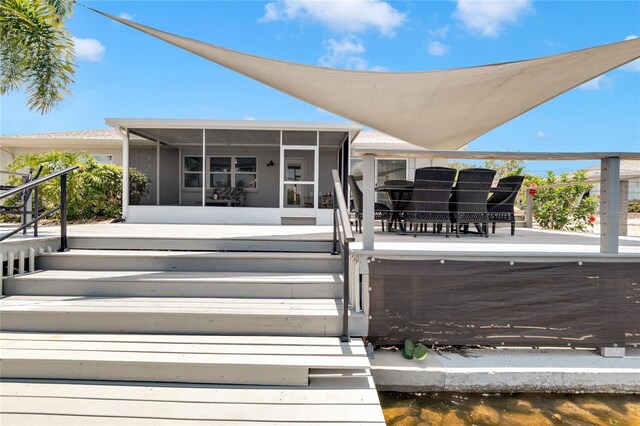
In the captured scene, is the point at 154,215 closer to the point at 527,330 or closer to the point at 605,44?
the point at 527,330

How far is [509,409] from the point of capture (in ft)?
8.04

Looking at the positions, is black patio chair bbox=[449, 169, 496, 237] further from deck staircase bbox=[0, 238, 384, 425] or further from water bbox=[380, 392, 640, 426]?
water bbox=[380, 392, 640, 426]

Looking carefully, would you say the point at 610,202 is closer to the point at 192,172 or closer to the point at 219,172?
the point at 219,172

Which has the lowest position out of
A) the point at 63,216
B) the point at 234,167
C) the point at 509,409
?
the point at 509,409

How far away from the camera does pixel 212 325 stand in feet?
8.98

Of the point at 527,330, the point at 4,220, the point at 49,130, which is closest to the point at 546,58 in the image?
the point at 527,330

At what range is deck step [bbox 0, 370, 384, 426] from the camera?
1926 mm

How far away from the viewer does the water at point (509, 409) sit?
231cm

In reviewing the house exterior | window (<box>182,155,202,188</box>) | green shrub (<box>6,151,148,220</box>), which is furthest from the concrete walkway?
window (<box>182,155,202,188</box>)

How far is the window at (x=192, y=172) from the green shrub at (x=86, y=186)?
307 centimetres

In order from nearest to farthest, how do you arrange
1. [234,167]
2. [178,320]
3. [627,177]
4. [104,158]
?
1. [178,320]
2. [627,177]
3. [104,158]
4. [234,167]

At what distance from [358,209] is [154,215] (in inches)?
212

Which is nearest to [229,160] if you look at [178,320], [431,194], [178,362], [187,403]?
[431,194]

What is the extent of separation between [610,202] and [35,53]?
25.0 feet
